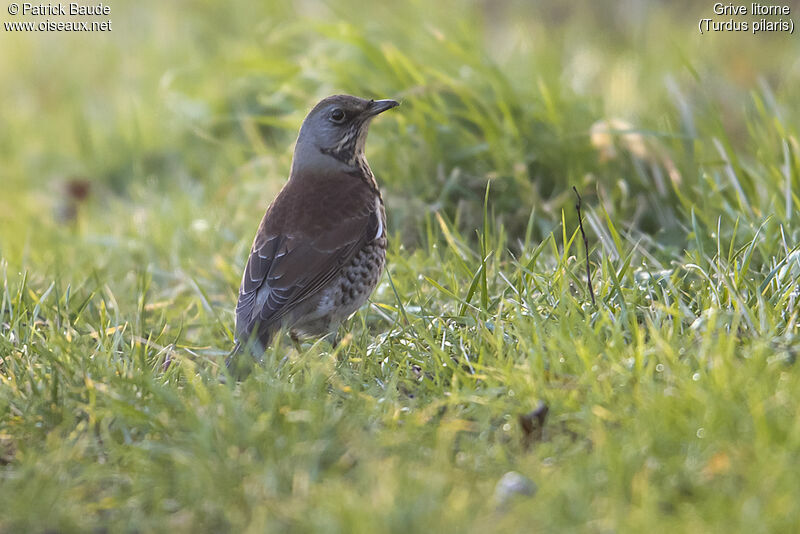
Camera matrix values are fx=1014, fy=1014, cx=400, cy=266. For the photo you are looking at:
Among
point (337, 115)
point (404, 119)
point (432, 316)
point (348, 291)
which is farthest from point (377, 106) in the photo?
point (432, 316)

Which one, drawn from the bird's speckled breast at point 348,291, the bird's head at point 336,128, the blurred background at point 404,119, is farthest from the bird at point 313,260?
the blurred background at point 404,119

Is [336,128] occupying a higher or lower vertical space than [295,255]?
higher

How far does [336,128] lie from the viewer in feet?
16.3

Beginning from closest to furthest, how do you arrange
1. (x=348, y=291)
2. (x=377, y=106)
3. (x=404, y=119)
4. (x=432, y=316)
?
(x=432, y=316) → (x=348, y=291) → (x=377, y=106) → (x=404, y=119)

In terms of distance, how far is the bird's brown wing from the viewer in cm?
435

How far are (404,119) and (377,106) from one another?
857 mm

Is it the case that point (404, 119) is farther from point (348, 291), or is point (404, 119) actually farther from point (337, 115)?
point (348, 291)

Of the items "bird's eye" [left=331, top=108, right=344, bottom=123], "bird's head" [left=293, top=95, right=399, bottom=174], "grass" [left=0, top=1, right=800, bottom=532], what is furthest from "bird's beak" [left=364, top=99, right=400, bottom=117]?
"grass" [left=0, top=1, right=800, bottom=532]

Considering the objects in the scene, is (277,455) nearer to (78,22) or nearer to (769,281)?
(769,281)

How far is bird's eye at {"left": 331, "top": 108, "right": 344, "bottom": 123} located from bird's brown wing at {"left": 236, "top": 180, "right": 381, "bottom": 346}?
17.9 inches

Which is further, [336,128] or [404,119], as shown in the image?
[404,119]

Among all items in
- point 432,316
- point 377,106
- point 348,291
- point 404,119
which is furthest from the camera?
point 404,119

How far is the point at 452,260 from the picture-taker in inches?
186

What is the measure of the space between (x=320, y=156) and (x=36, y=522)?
2569mm
